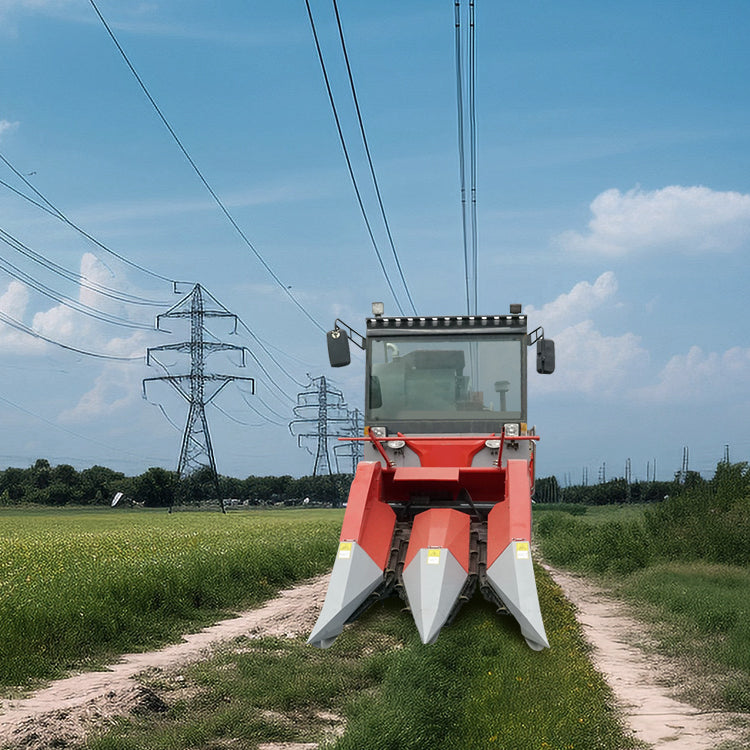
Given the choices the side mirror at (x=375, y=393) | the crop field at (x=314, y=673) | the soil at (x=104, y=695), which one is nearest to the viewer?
the soil at (x=104, y=695)

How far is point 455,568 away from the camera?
11961 millimetres

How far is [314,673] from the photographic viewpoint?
422 inches

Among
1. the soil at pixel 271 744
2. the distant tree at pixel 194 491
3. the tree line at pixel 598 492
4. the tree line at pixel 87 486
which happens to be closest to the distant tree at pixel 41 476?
the tree line at pixel 87 486

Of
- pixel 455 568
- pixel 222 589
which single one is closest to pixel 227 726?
pixel 455 568

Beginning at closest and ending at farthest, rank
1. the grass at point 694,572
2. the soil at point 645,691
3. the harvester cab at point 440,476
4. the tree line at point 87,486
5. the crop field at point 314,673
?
1. the crop field at point 314,673
2. the soil at point 645,691
3. the harvester cab at point 440,476
4. the grass at point 694,572
5. the tree line at point 87,486

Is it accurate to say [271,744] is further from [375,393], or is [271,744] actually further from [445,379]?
[445,379]

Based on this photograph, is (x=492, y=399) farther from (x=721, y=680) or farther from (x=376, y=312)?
(x=721, y=680)

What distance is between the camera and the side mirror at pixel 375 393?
48.8ft

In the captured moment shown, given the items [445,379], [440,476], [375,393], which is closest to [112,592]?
[375,393]

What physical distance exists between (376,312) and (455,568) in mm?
4846

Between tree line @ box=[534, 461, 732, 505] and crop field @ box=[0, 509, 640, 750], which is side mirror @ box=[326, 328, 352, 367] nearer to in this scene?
crop field @ box=[0, 509, 640, 750]

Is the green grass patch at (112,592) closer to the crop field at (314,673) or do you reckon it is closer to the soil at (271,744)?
the crop field at (314,673)

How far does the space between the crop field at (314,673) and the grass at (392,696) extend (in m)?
0.02

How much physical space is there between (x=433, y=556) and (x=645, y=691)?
2.87m
